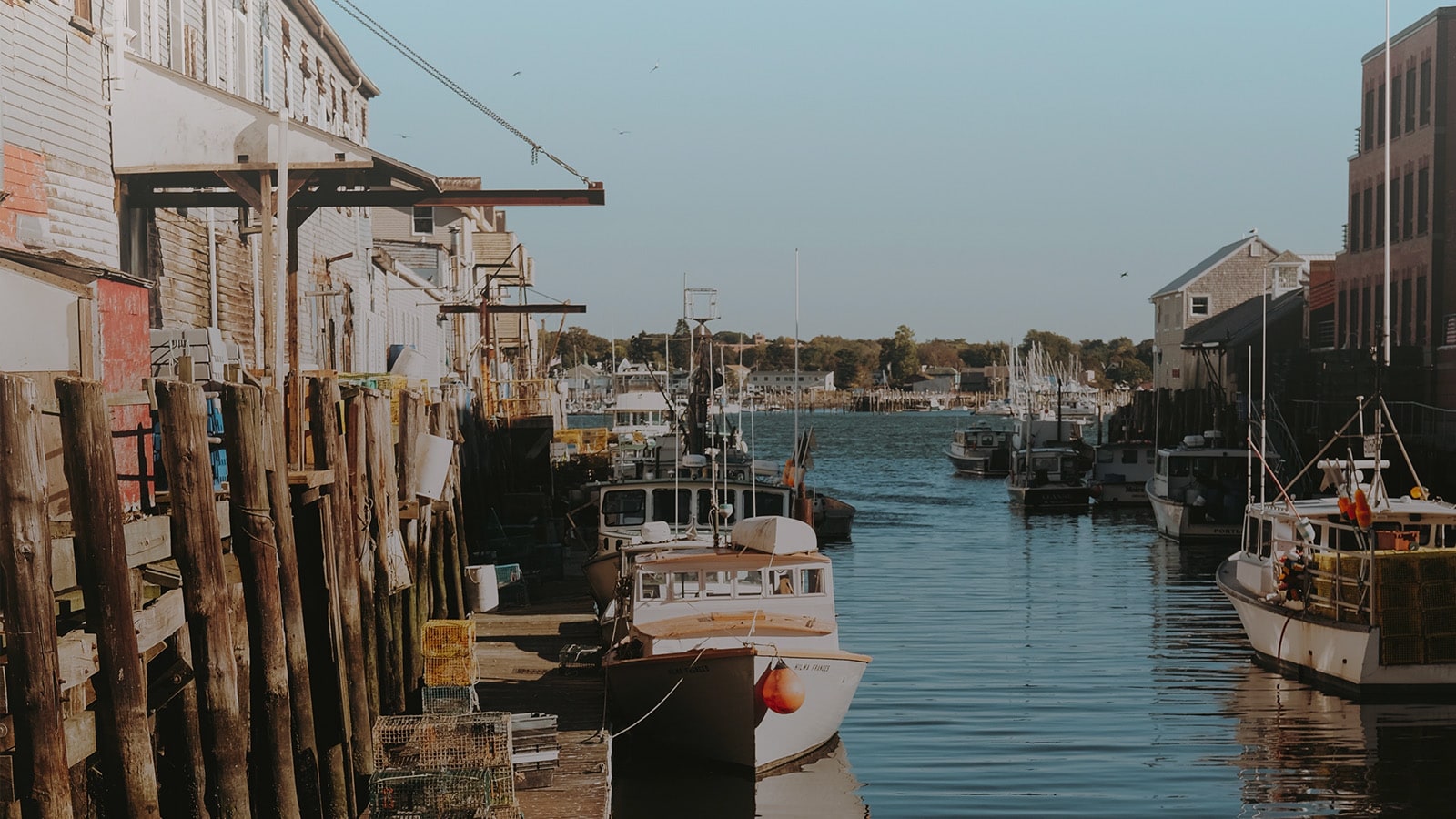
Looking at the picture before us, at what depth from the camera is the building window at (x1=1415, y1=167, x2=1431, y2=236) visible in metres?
50.2

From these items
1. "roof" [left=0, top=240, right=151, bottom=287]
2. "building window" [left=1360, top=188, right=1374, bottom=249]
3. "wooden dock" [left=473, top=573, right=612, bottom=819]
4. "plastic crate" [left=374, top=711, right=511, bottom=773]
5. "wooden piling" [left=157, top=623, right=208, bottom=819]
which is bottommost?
"wooden dock" [left=473, top=573, right=612, bottom=819]

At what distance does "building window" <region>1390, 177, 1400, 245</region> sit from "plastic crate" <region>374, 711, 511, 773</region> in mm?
47600

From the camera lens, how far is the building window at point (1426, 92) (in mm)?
50094

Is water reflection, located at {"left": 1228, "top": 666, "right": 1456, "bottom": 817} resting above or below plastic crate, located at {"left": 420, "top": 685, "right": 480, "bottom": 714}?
below

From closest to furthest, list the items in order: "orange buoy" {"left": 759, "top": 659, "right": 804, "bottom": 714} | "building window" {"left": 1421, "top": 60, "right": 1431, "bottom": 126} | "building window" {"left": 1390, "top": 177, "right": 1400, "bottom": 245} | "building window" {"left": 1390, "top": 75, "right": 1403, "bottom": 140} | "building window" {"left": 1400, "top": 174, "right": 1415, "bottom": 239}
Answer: "orange buoy" {"left": 759, "top": 659, "right": 804, "bottom": 714}
"building window" {"left": 1421, "top": 60, "right": 1431, "bottom": 126}
"building window" {"left": 1400, "top": 174, "right": 1415, "bottom": 239}
"building window" {"left": 1390, "top": 177, "right": 1400, "bottom": 245}
"building window" {"left": 1390, "top": 75, "right": 1403, "bottom": 140}

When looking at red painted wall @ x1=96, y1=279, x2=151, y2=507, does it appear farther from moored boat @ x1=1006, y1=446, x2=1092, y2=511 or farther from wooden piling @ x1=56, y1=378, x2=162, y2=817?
moored boat @ x1=1006, y1=446, x2=1092, y2=511

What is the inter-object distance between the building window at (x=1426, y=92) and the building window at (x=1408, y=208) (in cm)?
211

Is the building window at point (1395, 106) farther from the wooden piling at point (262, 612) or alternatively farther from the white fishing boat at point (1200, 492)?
→ the wooden piling at point (262, 612)

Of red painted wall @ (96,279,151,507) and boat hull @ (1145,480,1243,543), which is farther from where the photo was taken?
boat hull @ (1145,480,1243,543)

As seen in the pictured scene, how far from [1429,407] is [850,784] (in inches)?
1359

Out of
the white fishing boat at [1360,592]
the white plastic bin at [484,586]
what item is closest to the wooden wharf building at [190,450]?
the white plastic bin at [484,586]

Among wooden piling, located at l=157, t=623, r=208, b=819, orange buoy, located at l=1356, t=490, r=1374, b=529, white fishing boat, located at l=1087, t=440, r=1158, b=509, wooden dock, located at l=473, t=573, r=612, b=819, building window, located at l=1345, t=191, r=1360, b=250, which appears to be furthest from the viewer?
white fishing boat, located at l=1087, t=440, r=1158, b=509

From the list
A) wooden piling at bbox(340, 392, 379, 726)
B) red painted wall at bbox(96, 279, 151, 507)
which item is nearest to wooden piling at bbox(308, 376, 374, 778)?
wooden piling at bbox(340, 392, 379, 726)

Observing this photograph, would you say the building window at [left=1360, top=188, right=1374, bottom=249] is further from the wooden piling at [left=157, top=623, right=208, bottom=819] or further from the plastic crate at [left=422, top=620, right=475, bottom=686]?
the wooden piling at [left=157, top=623, right=208, bottom=819]
